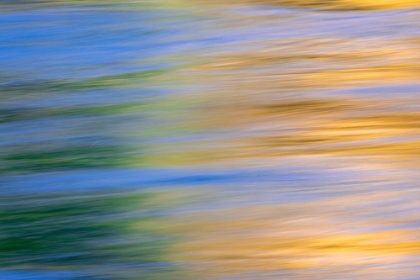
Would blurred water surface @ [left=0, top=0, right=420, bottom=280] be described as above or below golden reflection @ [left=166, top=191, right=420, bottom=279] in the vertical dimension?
above

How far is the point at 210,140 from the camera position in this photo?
1345mm

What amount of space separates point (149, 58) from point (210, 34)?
0.13m

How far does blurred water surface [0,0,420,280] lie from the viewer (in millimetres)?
1267

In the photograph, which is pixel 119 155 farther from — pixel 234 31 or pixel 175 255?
pixel 234 31

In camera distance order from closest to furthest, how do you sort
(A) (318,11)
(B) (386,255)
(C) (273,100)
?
(B) (386,255)
(C) (273,100)
(A) (318,11)

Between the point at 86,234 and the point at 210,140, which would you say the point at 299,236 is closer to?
the point at 210,140

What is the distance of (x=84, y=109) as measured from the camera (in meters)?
1.38

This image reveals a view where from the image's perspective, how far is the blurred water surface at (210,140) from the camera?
1.27m

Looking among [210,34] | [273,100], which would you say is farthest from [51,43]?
[273,100]

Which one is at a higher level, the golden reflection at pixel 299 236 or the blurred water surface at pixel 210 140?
the blurred water surface at pixel 210 140

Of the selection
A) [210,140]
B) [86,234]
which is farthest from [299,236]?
[86,234]

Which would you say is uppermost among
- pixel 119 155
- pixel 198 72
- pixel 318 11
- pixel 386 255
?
pixel 318 11

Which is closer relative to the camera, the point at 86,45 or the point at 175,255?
the point at 175,255

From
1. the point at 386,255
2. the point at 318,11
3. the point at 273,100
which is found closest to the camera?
the point at 386,255
